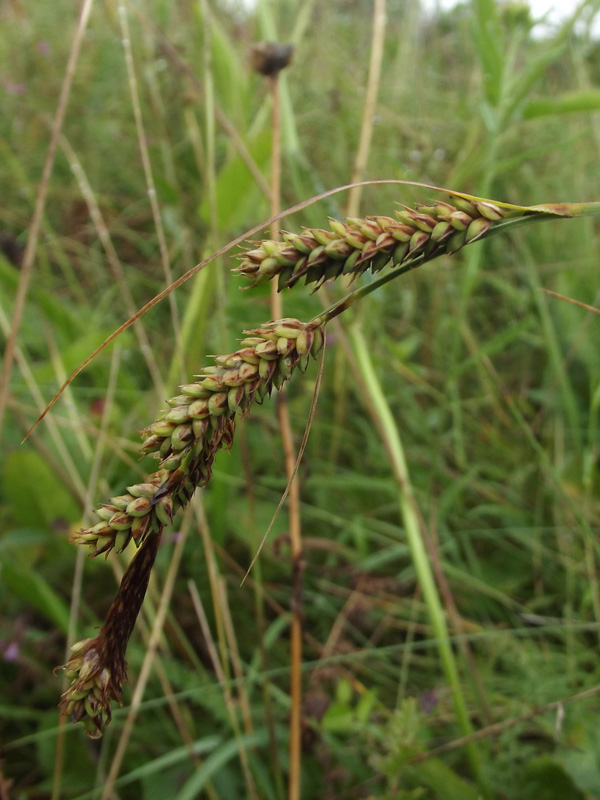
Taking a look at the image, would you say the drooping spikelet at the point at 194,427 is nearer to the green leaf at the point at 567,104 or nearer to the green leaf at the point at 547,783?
the green leaf at the point at 547,783

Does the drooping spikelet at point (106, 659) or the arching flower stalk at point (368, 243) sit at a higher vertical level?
the arching flower stalk at point (368, 243)

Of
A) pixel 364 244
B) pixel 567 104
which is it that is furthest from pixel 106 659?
pixel 567 104

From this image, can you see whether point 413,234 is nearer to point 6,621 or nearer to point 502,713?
point 502,713

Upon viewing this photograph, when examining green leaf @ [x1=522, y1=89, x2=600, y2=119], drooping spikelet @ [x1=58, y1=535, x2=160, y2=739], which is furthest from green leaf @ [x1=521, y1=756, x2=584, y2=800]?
green leaf @ [x1=522, y1=89, x2=600, y2=119]

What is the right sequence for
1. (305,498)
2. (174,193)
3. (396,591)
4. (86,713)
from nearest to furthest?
1. (86,713)
2. (396,591)
3. (305,498)
4. (174,193)

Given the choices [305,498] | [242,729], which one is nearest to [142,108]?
[305,498]

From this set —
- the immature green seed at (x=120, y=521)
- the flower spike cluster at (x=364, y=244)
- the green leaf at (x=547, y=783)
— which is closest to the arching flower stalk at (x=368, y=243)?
the flower spike cluster at (x=364, y=244)

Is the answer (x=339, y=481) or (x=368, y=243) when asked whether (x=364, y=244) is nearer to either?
(x=368, y=243)
